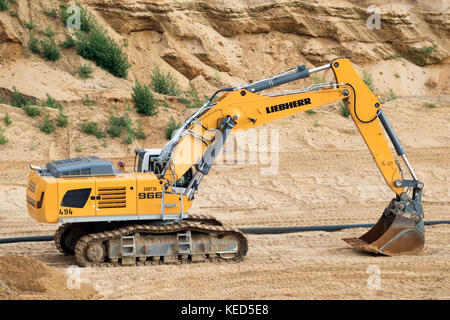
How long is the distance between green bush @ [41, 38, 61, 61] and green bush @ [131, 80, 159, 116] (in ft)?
10.3

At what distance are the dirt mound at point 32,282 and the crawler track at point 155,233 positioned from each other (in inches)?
44.8

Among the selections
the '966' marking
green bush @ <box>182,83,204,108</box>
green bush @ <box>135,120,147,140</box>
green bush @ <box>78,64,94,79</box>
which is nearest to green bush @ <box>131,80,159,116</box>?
green bush @ <box>135,120,147,140</box>

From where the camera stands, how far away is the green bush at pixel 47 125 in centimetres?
2036

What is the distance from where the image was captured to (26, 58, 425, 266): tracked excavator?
451 inches

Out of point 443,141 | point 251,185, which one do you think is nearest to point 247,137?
point 251,185

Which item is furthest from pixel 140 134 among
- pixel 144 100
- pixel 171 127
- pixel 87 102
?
pixel 87 102

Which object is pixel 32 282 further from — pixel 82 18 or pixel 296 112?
pixel 82 18

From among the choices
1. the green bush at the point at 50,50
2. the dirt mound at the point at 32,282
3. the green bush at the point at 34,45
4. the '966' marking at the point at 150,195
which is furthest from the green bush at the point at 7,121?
the dirt mound at the point at 32,282

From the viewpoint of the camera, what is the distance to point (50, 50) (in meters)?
22.8

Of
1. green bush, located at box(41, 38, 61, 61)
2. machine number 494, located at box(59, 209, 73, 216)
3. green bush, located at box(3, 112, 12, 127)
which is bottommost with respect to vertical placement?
machine number 494, located at box(59, 209, 73, 216)

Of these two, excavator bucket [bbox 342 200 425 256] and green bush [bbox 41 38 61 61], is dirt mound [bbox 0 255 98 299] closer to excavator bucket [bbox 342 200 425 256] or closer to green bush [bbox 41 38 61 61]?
excavator bucket [bbox 342 200 425 256]

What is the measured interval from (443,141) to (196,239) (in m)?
12.7

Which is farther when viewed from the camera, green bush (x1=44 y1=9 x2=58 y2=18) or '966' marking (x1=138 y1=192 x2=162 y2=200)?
green bush (x1=44 y1=9 x2=58 y2=18)

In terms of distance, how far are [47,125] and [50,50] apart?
3.51 metres
